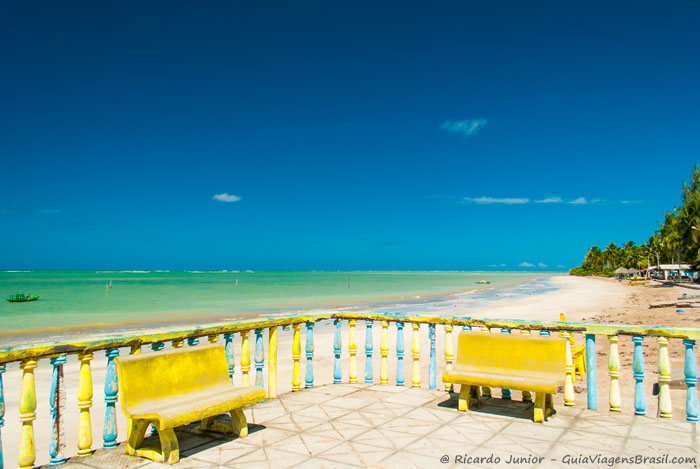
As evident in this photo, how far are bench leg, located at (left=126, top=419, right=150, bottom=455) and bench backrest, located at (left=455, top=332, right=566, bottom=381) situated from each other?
3.23 metres

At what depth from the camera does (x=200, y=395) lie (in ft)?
14.2

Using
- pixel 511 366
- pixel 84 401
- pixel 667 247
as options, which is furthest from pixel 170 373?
pixel 667 247

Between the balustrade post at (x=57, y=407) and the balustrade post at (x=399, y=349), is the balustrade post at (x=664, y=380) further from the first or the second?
the balustrade post at (x=57, y=407)

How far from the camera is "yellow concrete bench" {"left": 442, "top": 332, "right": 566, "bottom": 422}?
485 centimetres

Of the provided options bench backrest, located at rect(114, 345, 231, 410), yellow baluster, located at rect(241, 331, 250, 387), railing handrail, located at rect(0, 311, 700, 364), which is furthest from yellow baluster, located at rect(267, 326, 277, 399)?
bench backrest, located at rect(114, 345, 231, 410)

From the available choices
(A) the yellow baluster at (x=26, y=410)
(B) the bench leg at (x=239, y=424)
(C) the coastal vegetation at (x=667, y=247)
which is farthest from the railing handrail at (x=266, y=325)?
(C) the coastal vegetation at (x=667, y=247)

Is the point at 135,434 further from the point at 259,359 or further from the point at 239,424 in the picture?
the point at 259,359

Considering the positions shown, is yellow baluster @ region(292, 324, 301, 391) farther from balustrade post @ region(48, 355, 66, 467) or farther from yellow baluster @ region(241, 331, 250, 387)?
balustrade post @ region(48, 355, 66, 467)

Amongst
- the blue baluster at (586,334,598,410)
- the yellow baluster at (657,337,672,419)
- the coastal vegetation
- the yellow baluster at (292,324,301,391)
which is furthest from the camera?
the coastal vegetation

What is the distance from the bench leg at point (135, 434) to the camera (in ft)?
13.3

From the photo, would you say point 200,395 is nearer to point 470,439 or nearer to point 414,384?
point 470,439

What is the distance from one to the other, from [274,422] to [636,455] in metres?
3.30

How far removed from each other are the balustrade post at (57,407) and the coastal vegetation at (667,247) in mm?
48065

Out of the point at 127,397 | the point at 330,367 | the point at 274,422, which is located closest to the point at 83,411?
the point at 127,397
